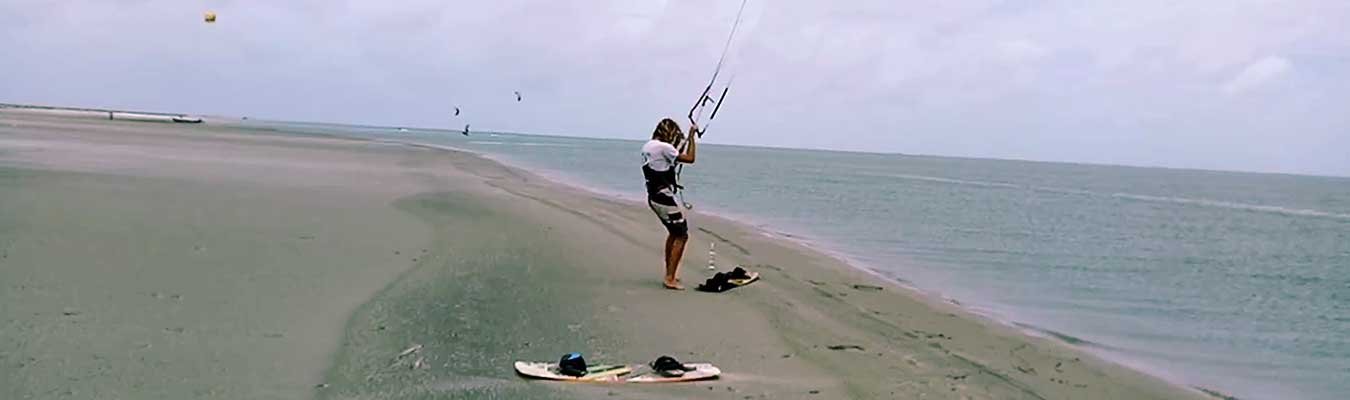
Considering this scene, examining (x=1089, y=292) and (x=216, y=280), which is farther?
(x=1089, y=292)

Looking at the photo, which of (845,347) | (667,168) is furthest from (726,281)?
(845,347)

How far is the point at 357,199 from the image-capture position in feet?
59.6

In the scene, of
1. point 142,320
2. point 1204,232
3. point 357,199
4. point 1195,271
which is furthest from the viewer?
point 1204,232

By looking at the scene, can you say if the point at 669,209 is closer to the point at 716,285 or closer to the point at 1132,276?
the point at 716,285

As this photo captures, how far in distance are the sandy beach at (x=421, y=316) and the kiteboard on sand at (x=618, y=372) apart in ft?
0.37

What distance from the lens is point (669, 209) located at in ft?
33.4

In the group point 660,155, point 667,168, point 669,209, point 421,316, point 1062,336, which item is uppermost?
point 660,155

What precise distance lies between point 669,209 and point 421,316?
113 inches

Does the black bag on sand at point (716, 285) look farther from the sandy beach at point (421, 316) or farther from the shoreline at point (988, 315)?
the shoreline at point (988, 315)

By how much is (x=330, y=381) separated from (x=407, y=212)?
1062 centimetres

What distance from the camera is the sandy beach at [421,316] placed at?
A: 6195mm

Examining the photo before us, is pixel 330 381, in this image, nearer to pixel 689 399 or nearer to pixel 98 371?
pixel 98 371

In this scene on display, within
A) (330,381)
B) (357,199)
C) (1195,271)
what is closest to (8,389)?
(330,381)

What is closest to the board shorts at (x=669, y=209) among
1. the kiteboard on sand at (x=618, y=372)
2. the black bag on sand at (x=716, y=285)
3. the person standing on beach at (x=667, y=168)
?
the person standing on beach at (x=667, y=168)
